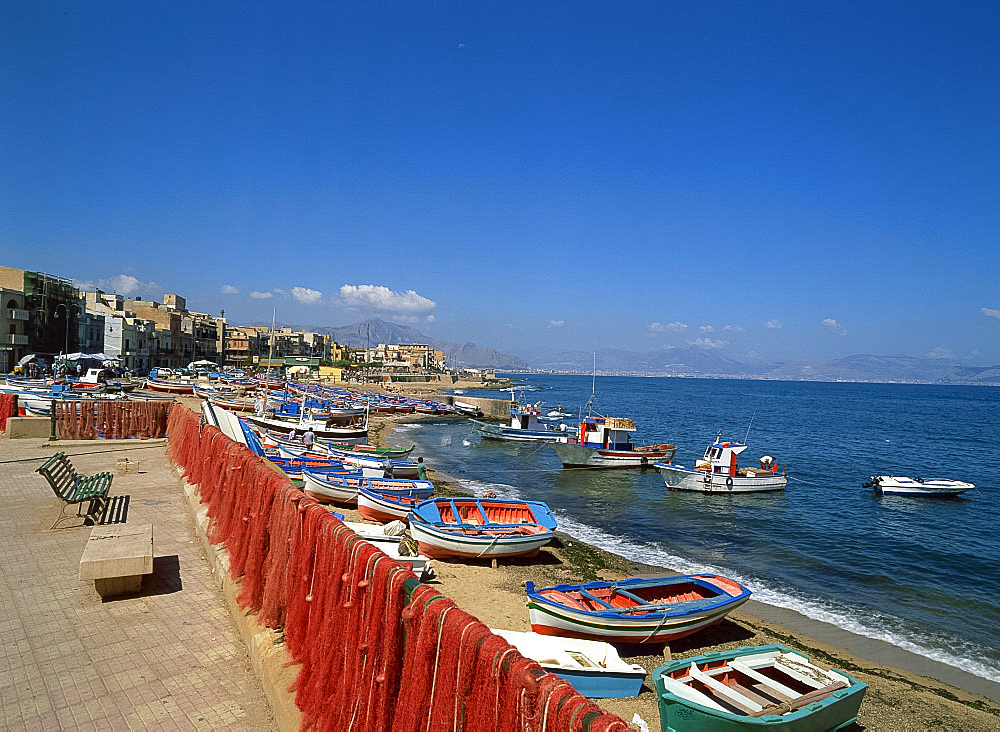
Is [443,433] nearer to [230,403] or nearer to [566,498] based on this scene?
[230,403]

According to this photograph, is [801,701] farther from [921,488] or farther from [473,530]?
[921,488]

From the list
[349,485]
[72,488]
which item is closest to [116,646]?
[72,488]

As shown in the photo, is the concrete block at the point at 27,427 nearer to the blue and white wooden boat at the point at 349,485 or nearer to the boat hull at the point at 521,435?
the blue and white wooden boat at the point at 349,485

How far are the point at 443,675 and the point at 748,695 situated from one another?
21.7ft

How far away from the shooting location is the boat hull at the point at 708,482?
30.1 metres

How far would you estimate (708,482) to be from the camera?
3012 cm

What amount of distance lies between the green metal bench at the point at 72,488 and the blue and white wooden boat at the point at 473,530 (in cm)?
698

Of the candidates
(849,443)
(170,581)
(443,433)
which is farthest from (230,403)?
(849,443)

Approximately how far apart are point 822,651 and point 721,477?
716 inches

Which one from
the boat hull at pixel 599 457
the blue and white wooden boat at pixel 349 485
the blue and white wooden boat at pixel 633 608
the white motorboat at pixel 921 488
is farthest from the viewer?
the boat hull at pixel 599 457

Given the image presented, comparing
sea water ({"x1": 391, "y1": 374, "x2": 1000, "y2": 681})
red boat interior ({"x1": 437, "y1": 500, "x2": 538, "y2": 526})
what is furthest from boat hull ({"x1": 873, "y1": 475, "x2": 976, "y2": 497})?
red boat interior ({"x1": 437, "y1": 500, "x2": 538, "y2": 526})

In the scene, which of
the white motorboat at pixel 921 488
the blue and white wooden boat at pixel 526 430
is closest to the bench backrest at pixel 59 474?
the white motorboat at pixel 921 488

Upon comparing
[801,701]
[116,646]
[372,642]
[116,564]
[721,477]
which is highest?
[372,642]

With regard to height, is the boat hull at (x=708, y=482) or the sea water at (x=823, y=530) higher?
the boat hull at (x=708, y=482)
